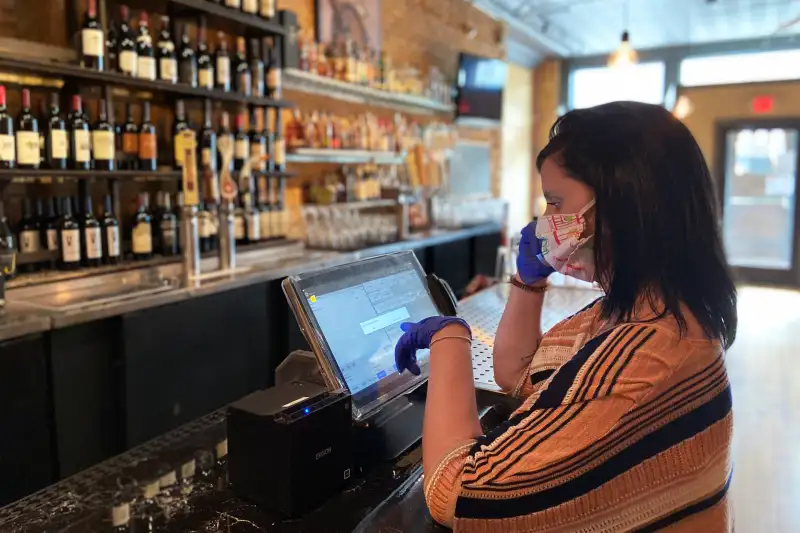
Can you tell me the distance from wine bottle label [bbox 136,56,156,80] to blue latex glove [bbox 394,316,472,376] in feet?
8.24

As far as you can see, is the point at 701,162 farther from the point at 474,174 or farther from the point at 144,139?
the point at 474,174

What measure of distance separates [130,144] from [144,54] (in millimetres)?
434

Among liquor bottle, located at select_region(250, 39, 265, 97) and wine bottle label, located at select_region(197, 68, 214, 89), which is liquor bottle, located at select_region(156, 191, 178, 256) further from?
liquor bottle, located at select_region(250, 39, 265, 97)

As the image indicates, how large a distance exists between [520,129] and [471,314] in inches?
292

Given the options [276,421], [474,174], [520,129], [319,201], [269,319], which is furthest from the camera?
[520,129]

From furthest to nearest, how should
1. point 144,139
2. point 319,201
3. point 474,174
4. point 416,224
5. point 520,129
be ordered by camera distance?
point 520,129 → point 474,174 → point 416,224 → point 319,201 → point 144,139

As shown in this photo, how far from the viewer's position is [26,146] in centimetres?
270

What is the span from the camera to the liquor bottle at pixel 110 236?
3.07 metres

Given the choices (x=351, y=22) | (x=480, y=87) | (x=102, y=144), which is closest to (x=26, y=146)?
(x=102, y=144)

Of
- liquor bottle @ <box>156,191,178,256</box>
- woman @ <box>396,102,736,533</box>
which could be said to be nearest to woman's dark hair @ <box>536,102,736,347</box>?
woman @ <box>396,102,736,533</box>

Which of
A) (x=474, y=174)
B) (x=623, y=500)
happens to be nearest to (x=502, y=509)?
(x=623, y=500)

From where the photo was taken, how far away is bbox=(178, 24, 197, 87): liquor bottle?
3.44 metres

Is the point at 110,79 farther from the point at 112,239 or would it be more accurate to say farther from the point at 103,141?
the point at 112,239

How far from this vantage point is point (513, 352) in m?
1.43
